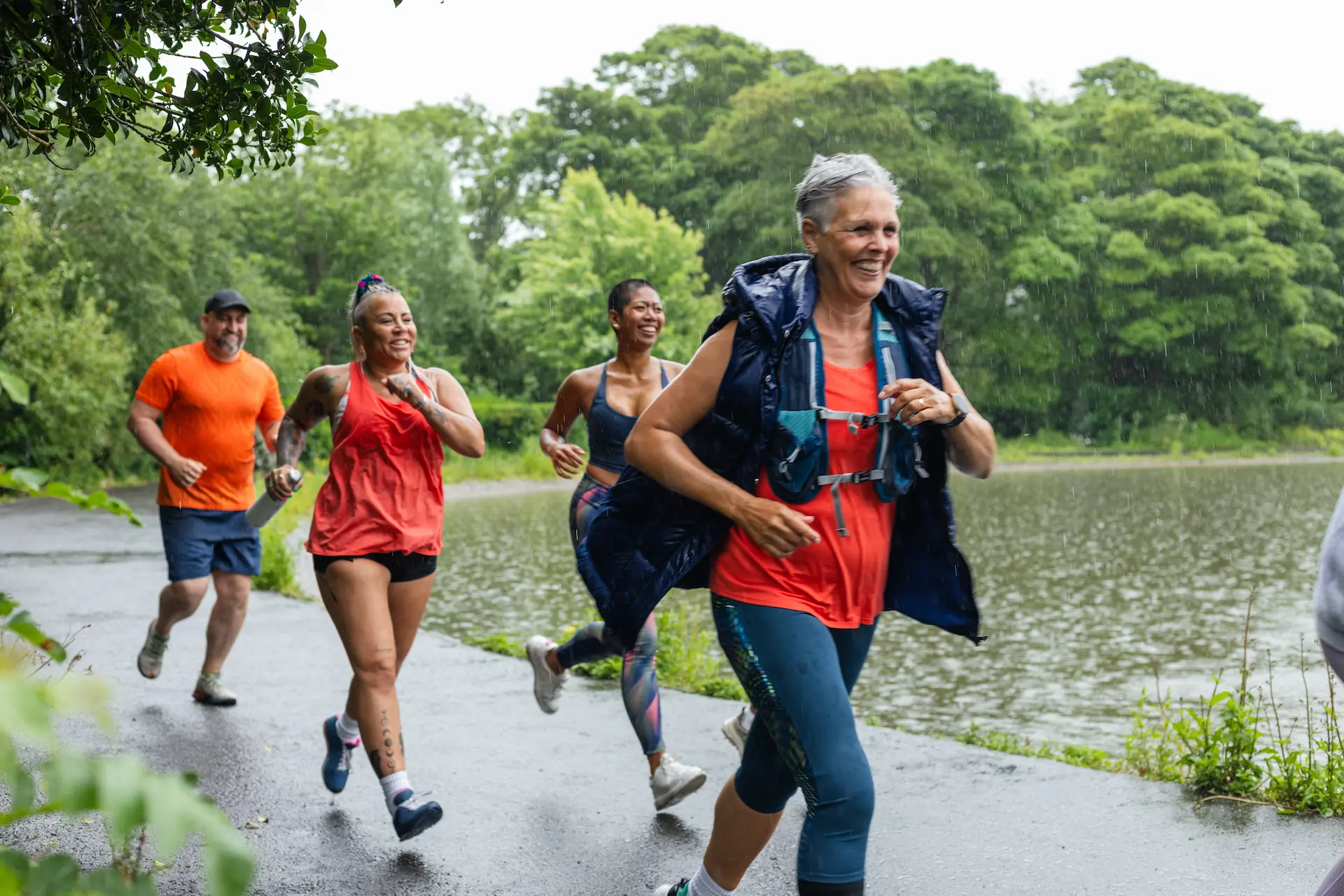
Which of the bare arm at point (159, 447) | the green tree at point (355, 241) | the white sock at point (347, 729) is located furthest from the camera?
the green tree at point (355, 241)

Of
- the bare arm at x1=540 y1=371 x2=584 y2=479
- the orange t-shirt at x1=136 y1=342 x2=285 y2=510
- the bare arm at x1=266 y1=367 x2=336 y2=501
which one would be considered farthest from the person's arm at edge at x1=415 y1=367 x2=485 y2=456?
the orange t-shirt at x1=136 y1=342 x2=285 y2=510

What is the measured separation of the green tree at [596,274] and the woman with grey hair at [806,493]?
42619 mm

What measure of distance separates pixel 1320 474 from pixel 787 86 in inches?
994

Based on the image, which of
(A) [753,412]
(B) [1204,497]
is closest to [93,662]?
(A) [753,412]

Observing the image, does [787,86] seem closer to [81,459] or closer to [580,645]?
[81,459]

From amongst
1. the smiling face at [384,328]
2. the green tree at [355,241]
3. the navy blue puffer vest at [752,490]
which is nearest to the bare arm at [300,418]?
the smiling face at [384,328]

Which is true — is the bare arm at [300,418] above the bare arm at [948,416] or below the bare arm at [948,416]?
below

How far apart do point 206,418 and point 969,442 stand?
16.8ft

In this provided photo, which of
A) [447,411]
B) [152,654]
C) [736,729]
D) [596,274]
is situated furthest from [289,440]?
[596,274]

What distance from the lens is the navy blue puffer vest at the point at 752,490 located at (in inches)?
132

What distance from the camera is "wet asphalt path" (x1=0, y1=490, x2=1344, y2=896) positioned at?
4.63 m

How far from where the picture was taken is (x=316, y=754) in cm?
646

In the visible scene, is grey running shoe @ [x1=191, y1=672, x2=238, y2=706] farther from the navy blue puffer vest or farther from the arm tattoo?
the navy blue puffer vest

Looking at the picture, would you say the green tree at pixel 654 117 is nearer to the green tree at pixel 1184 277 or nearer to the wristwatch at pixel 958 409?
the green tree at pixel 1184 277
